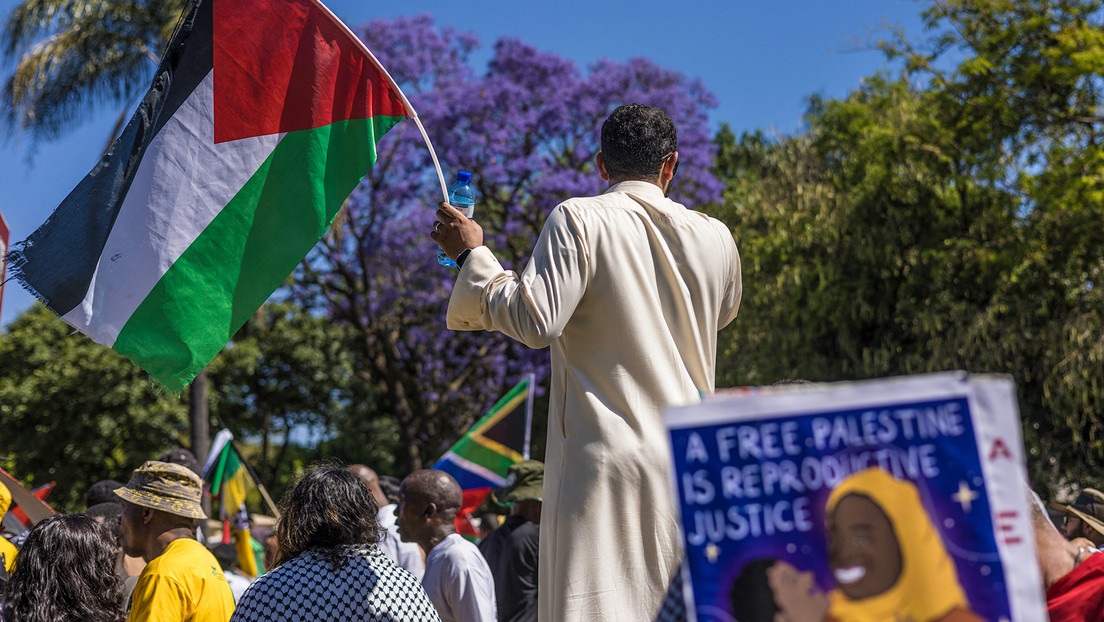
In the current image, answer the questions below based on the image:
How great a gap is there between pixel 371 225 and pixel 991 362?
11185 millimetres

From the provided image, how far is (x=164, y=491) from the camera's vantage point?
421 cm

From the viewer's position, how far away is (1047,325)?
49.6ft

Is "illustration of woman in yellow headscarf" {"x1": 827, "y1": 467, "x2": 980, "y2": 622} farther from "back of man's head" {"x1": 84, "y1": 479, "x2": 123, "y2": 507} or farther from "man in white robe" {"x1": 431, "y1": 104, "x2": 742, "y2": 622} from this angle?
"back of man's head" {"x1": 84, "y1": 479, "x2": 123, "y2": 507}

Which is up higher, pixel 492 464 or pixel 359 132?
pixel 359 132

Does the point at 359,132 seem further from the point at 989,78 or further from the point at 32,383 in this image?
the point at 32,383

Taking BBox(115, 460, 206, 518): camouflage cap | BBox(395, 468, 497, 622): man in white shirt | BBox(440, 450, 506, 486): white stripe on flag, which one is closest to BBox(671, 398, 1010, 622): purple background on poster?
BBox(115, 460, 206, 518): camouflage cap

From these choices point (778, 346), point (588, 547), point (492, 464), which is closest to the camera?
point (588, 547)

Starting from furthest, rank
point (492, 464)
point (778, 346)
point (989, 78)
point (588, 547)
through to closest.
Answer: point (778, 346)
point (989, 78)
point (492, 464)
point (588, 547)

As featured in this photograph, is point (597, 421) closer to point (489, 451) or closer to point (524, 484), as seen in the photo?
point (524, 484)

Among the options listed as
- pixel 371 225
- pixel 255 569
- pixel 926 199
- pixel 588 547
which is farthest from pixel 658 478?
pixel 371 225

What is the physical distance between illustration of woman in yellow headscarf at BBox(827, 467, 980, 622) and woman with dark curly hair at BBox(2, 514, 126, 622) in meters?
3.21

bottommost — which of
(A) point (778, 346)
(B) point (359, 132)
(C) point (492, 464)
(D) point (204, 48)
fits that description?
(C) point (492, 464)

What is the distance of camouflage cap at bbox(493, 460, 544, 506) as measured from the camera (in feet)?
20.3

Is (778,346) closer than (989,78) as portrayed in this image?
No
